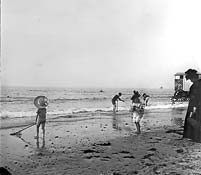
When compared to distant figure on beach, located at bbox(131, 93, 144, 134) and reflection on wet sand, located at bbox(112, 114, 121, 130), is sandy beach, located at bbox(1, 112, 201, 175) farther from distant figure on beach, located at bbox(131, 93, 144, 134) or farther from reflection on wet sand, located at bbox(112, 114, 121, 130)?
reflection on wet sand, located at bbox(112, 114, 121, 130)

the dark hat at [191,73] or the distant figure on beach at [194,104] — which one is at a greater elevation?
the dark hat at [191,73]

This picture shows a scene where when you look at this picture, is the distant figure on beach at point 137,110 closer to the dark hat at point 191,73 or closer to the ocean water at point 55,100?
the ocean water at point 55,100

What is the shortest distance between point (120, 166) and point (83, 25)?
114 centimetres

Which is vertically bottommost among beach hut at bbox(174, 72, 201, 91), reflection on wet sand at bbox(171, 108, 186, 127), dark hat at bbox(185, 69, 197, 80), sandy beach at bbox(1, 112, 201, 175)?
sandy beach at bbox(1, 112, 201, 175)

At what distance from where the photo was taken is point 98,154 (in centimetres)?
210

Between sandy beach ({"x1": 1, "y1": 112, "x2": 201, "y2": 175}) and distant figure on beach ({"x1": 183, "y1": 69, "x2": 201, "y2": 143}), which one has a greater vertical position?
distant figure on beach ({"x1": 183, "y1": 69, "x2": 201, "y2": 143})

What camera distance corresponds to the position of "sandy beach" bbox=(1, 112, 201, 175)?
5.55ft

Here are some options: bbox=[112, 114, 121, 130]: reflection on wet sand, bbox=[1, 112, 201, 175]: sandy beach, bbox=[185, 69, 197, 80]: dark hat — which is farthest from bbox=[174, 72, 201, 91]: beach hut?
bbox=[112, 114, 121, 130]: reflection on wet sand

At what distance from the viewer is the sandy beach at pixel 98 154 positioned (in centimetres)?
169

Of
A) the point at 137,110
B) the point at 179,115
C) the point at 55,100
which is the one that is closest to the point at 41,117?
the point at 137,110

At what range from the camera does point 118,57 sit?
1832 mm

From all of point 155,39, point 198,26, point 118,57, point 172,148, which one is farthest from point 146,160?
point 198,26

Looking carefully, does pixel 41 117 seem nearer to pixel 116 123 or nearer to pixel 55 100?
pixel 116 123

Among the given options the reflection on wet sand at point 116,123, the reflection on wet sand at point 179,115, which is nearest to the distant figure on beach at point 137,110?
the reflection on wet sand at point 179,115
